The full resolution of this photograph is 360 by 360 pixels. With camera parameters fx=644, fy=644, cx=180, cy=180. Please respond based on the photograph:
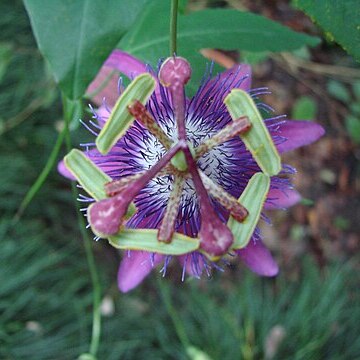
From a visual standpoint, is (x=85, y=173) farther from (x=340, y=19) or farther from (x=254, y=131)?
(x=340, y=19)

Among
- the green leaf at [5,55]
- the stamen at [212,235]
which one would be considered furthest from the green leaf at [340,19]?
the green leaf at [5,55]

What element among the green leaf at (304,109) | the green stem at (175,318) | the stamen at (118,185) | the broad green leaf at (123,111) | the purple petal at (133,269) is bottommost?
the green stem at (175,318)

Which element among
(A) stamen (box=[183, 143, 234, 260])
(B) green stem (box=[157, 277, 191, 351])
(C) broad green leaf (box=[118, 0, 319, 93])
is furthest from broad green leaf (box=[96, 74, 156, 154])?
(B) green stem (box=[157, 277, 191, 351])

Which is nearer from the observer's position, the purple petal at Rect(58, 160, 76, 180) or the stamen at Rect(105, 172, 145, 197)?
the stamen at Rect(105, 172, 145, 197)

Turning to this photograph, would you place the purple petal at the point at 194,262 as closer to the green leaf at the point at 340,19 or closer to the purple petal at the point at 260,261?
the purple petal at the point at 260,261

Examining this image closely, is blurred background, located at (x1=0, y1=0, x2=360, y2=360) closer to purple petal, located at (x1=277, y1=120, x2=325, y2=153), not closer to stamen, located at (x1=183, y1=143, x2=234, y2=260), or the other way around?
purple petal, located at (x1=277, y1=120, x2=325, y2=153)

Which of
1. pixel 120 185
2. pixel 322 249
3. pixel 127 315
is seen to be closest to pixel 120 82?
pixel 120 185
